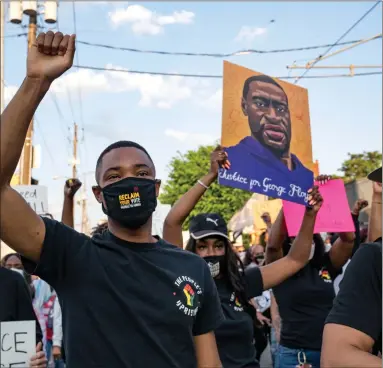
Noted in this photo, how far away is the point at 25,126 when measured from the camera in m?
1.71

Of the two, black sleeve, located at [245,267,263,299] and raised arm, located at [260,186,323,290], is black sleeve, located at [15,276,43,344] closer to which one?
black sleeve, located at [245,267,263,299]

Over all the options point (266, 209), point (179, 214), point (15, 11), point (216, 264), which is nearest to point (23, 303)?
point (179, 214)

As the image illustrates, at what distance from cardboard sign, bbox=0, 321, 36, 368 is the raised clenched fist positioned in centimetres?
142

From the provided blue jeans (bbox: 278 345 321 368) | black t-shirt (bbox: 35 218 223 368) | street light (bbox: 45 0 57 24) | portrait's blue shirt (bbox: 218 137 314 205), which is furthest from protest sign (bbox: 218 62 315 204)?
street light (bbox: 45 0 57 24)

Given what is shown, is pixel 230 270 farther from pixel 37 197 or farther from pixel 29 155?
pixel 29 155

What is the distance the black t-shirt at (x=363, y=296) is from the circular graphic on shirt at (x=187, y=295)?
47cm

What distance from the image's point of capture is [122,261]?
2049 millimetres

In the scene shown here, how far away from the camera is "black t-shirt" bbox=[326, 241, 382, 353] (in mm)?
1876

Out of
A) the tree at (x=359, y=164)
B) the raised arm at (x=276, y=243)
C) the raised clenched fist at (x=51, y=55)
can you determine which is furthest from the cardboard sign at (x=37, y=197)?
the tree at (x=359, y=164)

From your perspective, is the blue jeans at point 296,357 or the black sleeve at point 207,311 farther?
the blue jeans at point 296,357

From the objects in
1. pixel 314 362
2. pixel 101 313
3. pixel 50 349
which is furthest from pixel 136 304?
pixel 50 349

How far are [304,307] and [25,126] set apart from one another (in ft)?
11.0

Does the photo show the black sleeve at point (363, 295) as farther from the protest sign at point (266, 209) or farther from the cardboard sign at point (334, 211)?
the protest sign at point (266, 209)

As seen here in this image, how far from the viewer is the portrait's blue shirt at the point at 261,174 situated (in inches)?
164
